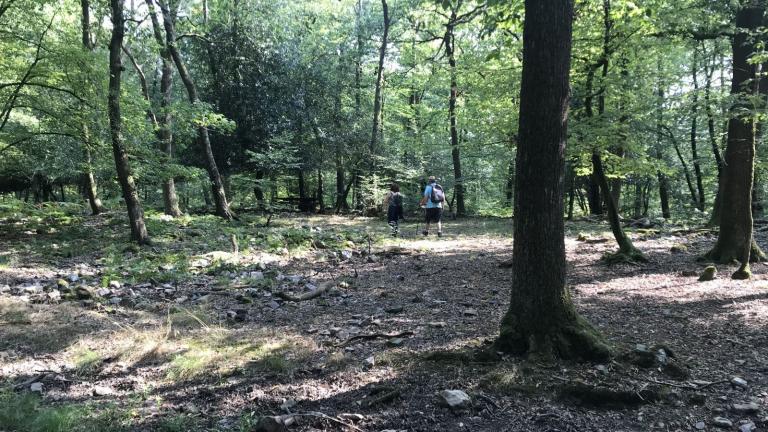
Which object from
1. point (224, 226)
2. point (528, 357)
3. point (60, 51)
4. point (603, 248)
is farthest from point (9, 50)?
point (603, 248)

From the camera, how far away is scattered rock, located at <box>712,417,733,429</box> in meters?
3.16

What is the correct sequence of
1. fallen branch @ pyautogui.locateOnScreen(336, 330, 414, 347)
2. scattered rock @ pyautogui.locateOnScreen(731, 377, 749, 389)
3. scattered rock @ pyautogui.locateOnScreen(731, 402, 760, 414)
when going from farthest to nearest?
fallen branch @ pyautogui.locateOnScreen(336, 330, 414, 347), scattered rock @ pyautogui.locateOnScreen(731, 377, 749, 389), scattered rock @ pyautogui.locateOnScreen(731, 402, 760, 414)

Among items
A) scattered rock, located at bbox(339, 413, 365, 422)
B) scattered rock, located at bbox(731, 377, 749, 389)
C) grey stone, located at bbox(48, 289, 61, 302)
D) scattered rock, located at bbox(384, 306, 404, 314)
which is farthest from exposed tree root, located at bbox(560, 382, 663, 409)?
grey stone, located at bbox(48, 289, 61, 302)

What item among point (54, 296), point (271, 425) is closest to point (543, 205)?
point (271, 425)

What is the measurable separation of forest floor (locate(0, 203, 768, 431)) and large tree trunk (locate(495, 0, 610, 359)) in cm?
26

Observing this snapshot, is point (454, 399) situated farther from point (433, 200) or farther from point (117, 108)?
point (433, 200)

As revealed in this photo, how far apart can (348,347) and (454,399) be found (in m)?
1.71

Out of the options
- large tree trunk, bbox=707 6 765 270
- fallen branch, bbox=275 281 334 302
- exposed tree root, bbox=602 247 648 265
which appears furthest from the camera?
exposed tree root, bbox=602 247 648 265

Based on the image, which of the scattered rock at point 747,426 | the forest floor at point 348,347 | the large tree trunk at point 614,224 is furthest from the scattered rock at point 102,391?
the large tree trunk at point 614,224

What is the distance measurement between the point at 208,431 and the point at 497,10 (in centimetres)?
548

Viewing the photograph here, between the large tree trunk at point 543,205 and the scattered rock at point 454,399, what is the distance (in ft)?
2.97

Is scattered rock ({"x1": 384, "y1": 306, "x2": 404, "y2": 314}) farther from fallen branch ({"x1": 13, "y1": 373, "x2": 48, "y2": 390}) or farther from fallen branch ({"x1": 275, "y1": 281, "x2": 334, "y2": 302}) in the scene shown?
fallen branch ({"x1": 13, "y1": 373, "x2": 48, "y2": 390})

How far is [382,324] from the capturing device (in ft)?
19.1

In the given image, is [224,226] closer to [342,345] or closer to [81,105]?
[81,105]
